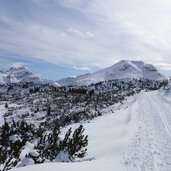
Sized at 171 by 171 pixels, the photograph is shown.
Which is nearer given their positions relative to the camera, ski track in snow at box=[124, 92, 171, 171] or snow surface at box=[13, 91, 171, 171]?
snow surface at box=[13, 91, 171, 171]

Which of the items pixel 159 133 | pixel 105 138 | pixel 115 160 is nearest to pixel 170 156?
pixel 115 160

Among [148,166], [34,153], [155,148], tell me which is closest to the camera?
[148,166]

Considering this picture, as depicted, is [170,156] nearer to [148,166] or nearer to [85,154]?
[148,166]

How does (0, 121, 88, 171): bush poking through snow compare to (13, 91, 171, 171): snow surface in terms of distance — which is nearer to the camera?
(13, 91, 171, 171): snow surface

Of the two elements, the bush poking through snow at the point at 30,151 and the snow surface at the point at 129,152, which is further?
the bush poking through snow at the point at 30,151

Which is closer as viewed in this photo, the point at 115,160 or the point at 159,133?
the point at 115,160

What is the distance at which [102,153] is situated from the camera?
14.2 meters

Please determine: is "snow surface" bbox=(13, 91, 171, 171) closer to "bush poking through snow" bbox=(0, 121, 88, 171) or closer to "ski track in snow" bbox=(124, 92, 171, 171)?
"ski track in snow" bbox=(124, 92, 171, 171)

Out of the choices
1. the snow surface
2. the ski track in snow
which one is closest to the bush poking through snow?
the snow surface

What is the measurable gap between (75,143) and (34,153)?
2.93 metres

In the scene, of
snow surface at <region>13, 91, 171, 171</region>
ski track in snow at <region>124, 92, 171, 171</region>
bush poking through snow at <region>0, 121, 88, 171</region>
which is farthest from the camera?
bush poking through snow at <region>0, 121, 88, 171</region>

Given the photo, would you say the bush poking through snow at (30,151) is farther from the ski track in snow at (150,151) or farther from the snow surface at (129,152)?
the ski track in snow at (150,151)

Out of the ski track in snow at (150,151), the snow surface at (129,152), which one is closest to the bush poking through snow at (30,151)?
the snow surface at (129,152)

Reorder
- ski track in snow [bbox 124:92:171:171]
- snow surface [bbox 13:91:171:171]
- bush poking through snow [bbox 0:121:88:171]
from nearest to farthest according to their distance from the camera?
snow surface [bbox 13:91:171:171] < ski track in snow [bbox 124:92:171:171] < bush poking through snow [bbox 0:121:88:171]
